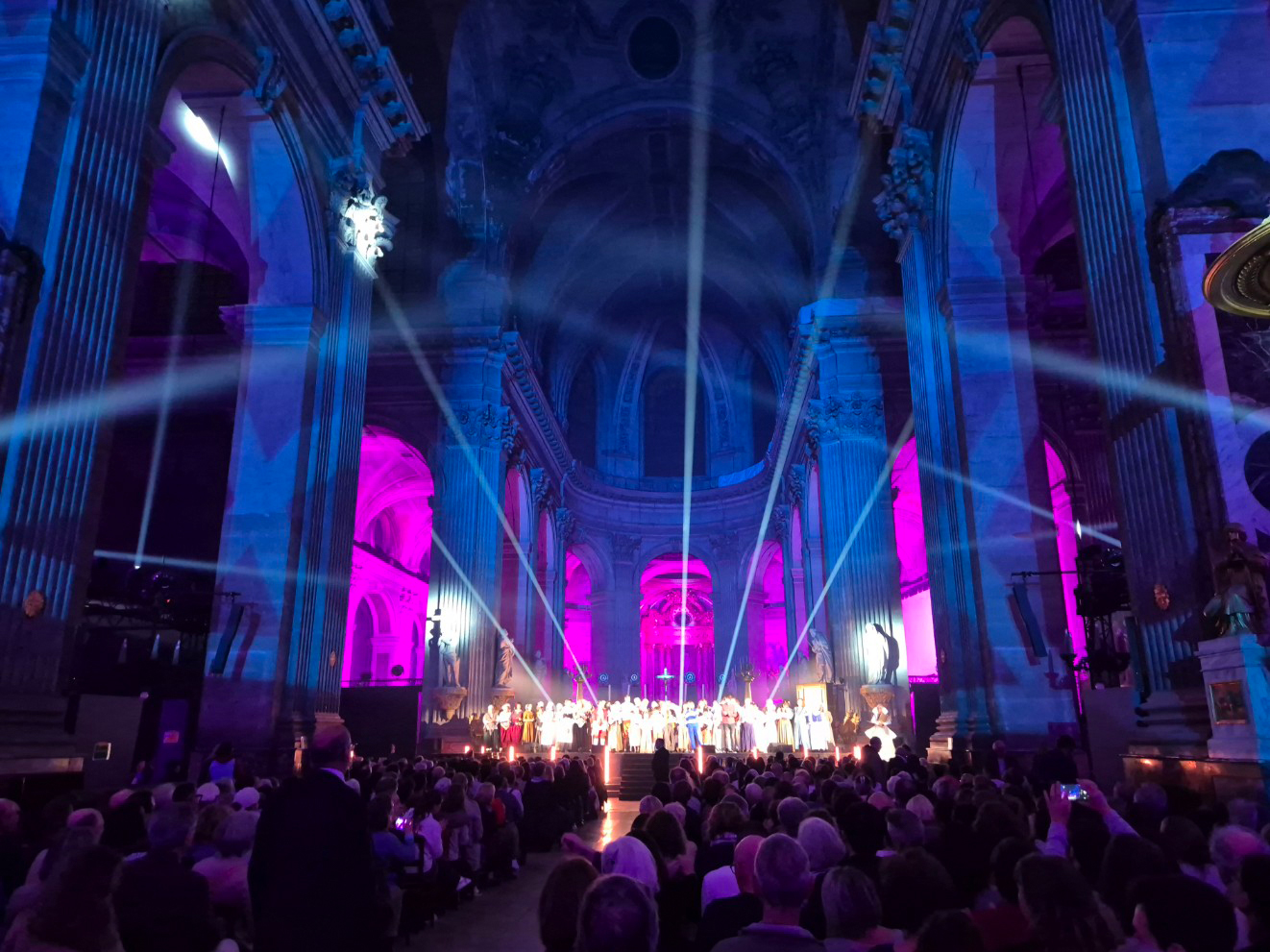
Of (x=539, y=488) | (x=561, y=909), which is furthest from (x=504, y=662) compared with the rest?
(x=561, y=909)

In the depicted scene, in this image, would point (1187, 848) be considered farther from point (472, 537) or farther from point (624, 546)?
point (624, 546)

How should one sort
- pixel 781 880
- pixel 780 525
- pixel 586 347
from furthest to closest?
pixel 586 347
pixel 780 525
pixel 781 880

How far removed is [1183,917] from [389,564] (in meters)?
30.6

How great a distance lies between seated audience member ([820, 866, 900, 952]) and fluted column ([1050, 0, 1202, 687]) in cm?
505

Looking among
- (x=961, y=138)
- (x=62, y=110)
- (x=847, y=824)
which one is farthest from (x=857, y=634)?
(x=62, y=110)

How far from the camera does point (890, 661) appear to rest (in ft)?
66.1

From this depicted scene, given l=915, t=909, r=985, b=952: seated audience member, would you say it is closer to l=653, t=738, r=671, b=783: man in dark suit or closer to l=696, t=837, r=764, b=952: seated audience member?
l=696, t=837, r=764, b=952: seated audience member

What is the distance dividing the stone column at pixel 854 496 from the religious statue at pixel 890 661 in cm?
14

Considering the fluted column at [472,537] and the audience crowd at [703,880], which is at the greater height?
the fluted column at [472,537]

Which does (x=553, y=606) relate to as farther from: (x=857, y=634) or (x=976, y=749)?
(x=976, y=749)

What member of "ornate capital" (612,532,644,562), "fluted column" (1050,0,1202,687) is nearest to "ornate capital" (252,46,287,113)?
"fluted column" (1050,0,1202,687)

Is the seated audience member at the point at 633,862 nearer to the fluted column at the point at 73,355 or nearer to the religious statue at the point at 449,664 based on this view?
the fluted column at the point at 73,355

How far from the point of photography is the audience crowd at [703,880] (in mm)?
2537

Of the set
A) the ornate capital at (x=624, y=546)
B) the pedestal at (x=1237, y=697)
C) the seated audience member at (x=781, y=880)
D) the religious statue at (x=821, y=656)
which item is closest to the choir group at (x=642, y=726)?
the religious statue at (x=821, y=656)
